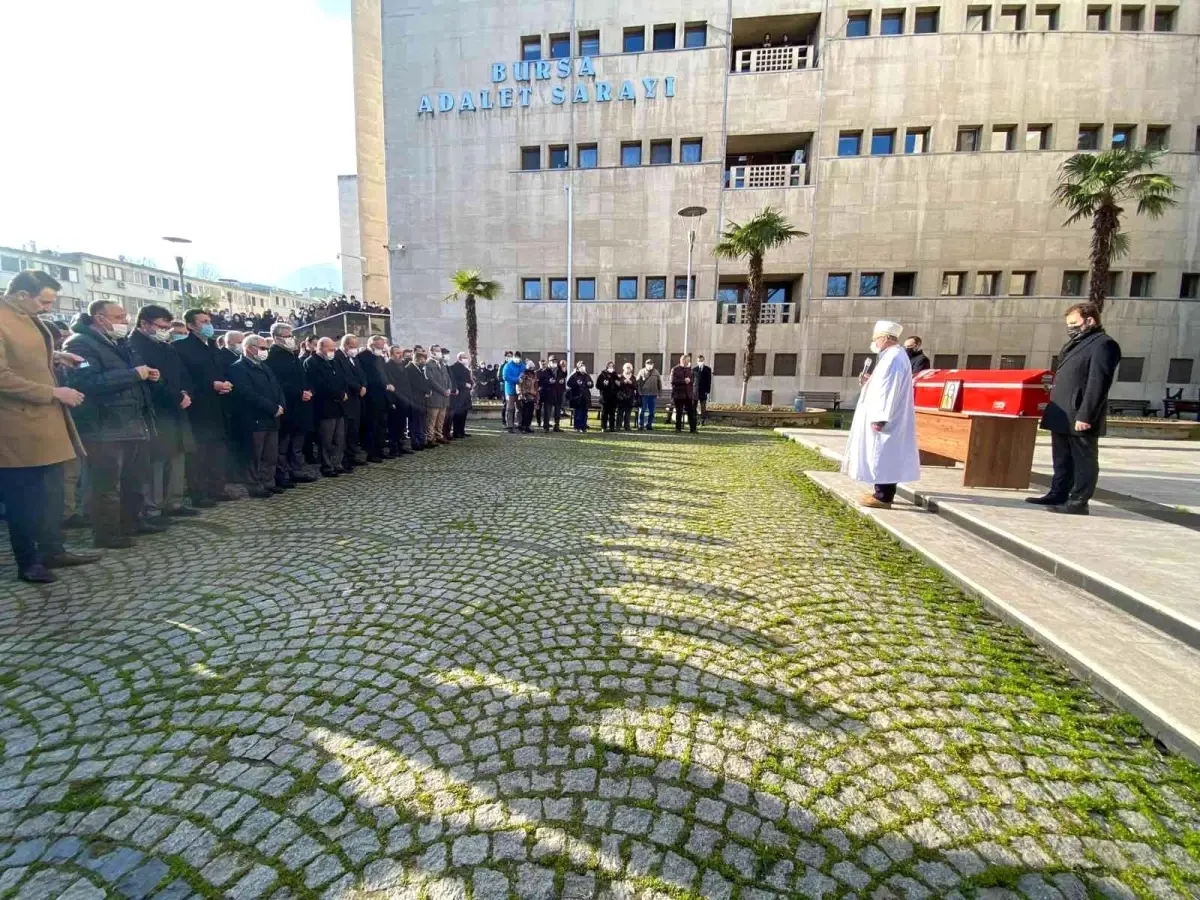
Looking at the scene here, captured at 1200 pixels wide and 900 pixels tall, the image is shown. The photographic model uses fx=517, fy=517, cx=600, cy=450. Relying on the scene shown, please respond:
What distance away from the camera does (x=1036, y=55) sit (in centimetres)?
2255

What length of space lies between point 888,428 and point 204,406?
25.2 feet

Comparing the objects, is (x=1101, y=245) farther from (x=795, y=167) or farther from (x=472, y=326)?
(x=472, y=326)

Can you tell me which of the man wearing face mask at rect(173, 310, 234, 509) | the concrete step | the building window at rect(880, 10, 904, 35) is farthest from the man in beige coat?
the building window at rect(880, 10, 904, 35)

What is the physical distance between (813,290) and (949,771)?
84.8 ft

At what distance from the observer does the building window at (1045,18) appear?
75.1 ft

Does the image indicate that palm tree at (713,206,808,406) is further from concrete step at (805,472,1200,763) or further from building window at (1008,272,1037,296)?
concrete step at (805,472,1200,763)

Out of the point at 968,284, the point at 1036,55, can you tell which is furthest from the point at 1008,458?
the point at 1036,55

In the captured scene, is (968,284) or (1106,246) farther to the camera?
(968,284)

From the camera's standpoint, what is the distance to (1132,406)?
23.5m

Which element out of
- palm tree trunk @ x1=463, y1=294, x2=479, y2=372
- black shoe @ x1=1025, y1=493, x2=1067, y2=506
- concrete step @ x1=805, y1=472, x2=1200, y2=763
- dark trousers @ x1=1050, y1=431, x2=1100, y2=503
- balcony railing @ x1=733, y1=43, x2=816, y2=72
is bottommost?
concrete step @ x1=805, y1=472, x2=1200, y2=763

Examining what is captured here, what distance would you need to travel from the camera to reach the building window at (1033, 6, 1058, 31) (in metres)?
22.9

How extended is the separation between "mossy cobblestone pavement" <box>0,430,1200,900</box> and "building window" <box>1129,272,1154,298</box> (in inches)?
1207

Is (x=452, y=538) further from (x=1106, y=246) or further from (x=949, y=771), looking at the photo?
(x=1106, y=246)

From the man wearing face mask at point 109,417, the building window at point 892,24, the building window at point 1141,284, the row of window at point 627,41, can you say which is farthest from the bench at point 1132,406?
the man wearing face mask at point 109,417
